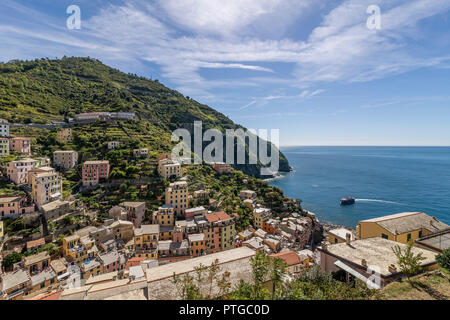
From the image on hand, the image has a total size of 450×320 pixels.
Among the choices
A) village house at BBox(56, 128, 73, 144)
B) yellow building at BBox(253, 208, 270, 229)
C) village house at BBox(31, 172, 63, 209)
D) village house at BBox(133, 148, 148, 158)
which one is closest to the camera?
village house at BBox(31, 172, 63, 209)

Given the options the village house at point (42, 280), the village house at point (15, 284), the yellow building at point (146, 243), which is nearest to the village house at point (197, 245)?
the yellow building at point (146, 243)

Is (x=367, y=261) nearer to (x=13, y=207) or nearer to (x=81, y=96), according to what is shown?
(x=13, y=207)

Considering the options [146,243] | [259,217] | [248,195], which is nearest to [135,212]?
[146,243]

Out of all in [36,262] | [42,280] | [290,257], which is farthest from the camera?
[290,257]

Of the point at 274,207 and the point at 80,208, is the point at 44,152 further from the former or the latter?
the point at 274,207

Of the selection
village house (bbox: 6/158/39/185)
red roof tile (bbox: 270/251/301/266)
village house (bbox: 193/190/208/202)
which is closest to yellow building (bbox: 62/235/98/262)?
village house (bbox: 6/158/39/185)

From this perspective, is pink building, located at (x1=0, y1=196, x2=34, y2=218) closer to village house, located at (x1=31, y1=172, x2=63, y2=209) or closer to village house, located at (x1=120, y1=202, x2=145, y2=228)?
village house, located at (x1=31, y1=172, x2=63, y2=209)

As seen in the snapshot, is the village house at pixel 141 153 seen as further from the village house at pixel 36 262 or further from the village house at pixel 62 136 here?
the village house at pixel 36 262
